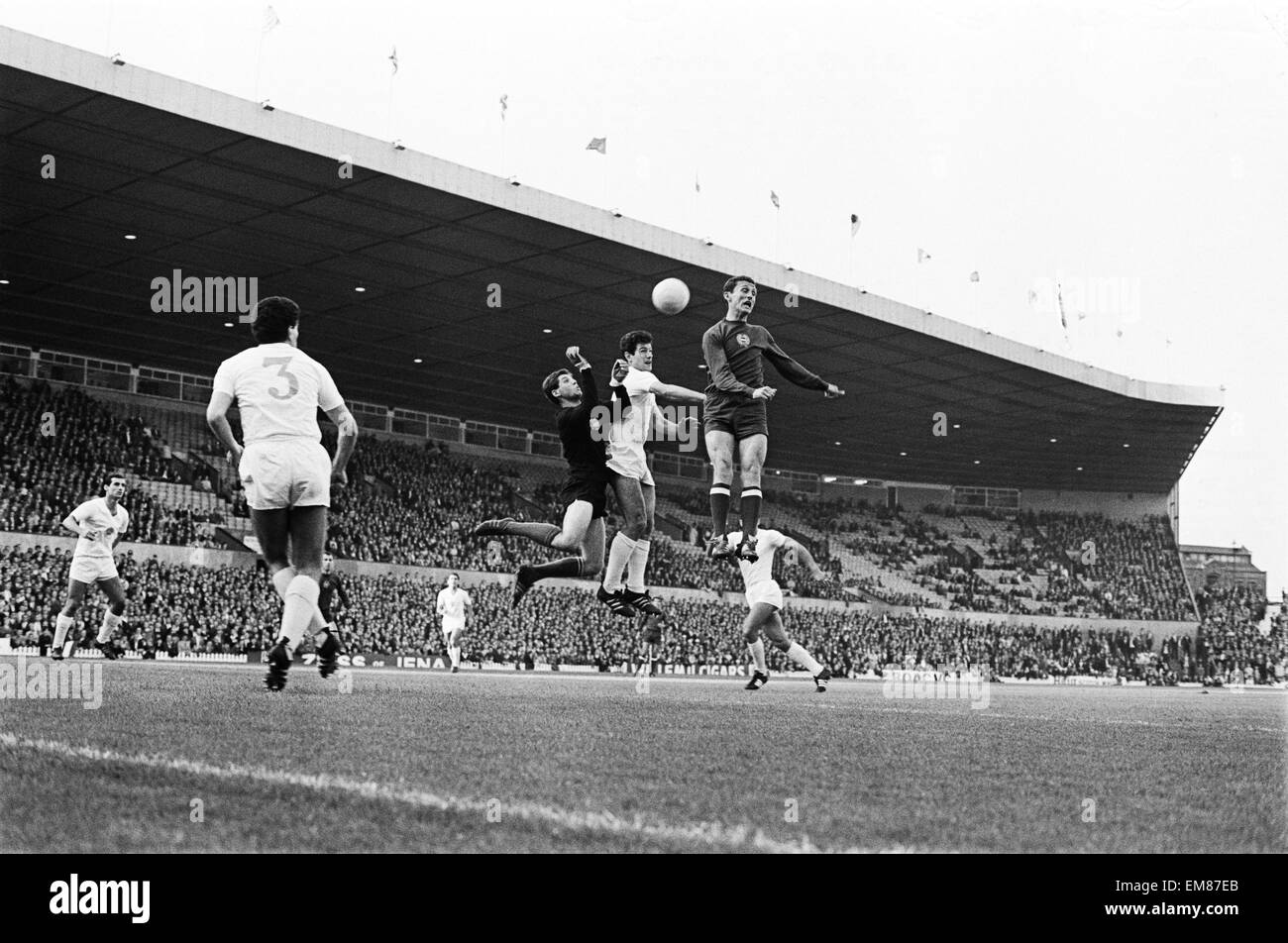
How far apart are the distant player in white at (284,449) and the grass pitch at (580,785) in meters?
0.86

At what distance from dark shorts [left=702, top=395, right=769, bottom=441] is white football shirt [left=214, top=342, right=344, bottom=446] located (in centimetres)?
353

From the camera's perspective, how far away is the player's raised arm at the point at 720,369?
9.43 meters

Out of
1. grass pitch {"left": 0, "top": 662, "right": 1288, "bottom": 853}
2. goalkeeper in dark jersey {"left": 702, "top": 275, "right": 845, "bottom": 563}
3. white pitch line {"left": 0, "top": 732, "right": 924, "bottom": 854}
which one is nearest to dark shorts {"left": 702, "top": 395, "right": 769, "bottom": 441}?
goalkeeper in dark jersey {"left": 702, "top": 275, "right": 845, "bottom": 563}

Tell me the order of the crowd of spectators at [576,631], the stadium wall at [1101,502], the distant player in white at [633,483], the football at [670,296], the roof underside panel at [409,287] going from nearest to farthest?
the football at [670,296] < the distant player in white at [633,483] < the roof underside panel at [409,287] < the crowd of spectators at [576,631] < the stadium wall at [1101,502]

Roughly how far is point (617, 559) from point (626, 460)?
0.86 metres

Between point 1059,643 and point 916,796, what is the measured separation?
46236 millimetres

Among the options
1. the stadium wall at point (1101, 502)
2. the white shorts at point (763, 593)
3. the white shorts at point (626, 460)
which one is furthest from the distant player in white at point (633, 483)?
A: the stadium wall at point (1101, 502)

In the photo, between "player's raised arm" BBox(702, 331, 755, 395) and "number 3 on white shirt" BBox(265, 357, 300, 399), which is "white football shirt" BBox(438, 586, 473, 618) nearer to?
"player's raised arm" BBox(702, 331, 755, 395)

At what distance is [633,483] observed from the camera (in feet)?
33.3

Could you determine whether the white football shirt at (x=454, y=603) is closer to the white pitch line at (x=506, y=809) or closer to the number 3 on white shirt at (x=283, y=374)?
the number 3 on white shirt at (x=283, y=374)

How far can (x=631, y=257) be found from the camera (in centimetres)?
2766

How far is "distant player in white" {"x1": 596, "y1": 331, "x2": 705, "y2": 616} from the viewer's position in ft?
32.5

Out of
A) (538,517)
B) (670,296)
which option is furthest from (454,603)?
(538,517)

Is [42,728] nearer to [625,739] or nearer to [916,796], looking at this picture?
[625,739]
